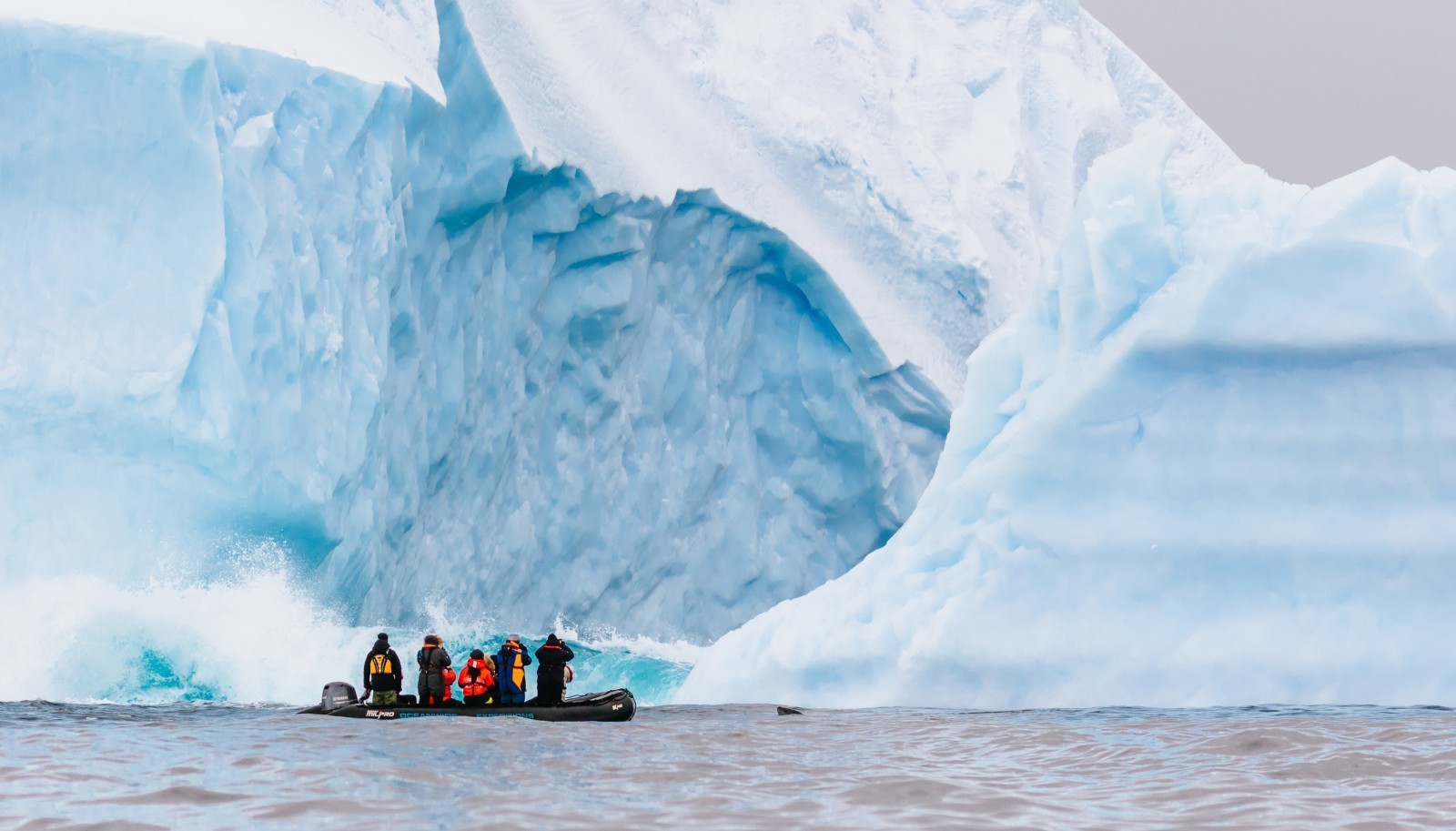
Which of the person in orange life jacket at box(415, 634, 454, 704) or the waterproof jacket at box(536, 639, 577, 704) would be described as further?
the waterproof jacket at box(536, 639, 577, 704)

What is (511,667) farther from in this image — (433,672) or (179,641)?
(179,641)

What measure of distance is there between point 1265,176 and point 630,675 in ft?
25.5

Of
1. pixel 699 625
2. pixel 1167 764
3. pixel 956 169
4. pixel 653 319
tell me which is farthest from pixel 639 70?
pixel 1167 764

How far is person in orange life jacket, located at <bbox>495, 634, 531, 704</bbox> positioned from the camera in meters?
10.6

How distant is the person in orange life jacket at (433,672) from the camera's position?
34.8ft

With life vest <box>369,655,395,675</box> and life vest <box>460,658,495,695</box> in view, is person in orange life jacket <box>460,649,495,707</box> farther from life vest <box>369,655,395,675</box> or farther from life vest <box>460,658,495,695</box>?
life vest <box>369,655,395,675</box>

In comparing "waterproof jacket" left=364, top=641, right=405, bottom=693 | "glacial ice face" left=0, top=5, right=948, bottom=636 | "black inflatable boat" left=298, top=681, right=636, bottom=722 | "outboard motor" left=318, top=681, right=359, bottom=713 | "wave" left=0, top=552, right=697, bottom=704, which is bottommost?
"black inflatable boat" left=298, top=681, right=636, bottom=722

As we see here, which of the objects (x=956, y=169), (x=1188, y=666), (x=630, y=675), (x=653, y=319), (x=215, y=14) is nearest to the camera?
(x=1188, y=666)

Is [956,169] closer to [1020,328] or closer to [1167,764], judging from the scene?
[1020,328]

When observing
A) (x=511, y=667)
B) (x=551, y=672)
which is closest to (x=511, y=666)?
(x=511, y=667)

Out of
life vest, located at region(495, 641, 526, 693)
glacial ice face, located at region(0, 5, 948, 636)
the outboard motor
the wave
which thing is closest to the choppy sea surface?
the outboard motor

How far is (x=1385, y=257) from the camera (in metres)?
10.6

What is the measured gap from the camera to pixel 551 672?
1076 centimetres

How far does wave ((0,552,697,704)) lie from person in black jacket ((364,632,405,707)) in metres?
2.34
